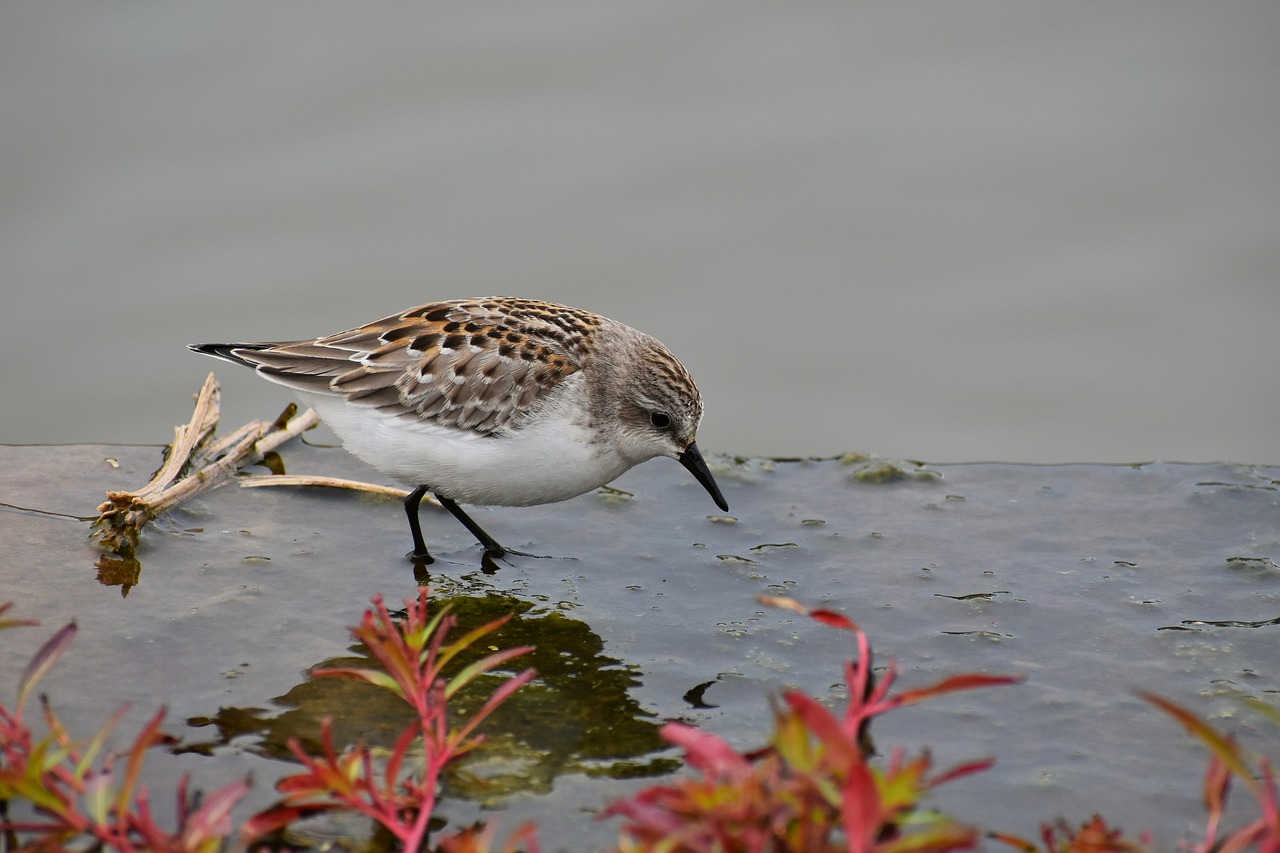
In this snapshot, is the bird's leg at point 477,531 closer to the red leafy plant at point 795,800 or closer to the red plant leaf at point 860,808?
the red leafy plant at point 795,800

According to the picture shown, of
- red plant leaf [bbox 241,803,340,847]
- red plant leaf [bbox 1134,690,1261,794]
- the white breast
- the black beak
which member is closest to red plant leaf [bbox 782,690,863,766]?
red plant leaf [bbox 1134,690,1261,794]

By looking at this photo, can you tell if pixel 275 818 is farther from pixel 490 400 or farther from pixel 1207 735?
pixel 490 400

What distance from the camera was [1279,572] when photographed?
18.0 feet

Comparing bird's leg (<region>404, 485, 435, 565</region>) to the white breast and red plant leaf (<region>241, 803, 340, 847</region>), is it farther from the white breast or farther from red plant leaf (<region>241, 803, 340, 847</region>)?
red plant leaf (<region>241, 803, 340, 847</region>)

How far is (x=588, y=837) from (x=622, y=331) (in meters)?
3.24

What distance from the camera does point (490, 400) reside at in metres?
5.95

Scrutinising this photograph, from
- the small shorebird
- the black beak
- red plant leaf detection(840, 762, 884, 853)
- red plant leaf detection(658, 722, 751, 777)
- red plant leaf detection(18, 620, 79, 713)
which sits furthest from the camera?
the black beak

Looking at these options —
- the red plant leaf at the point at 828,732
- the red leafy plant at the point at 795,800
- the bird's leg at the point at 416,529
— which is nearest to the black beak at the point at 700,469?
the bird's leg at the point at 416,529

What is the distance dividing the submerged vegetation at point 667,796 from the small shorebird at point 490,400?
2.14 meters

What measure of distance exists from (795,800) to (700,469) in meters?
3.50

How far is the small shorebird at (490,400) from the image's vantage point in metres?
5.86

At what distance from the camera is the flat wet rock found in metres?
4.12

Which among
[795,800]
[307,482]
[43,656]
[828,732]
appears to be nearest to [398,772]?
[43,656]

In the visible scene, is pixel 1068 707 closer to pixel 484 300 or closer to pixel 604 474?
pixel 604 474
